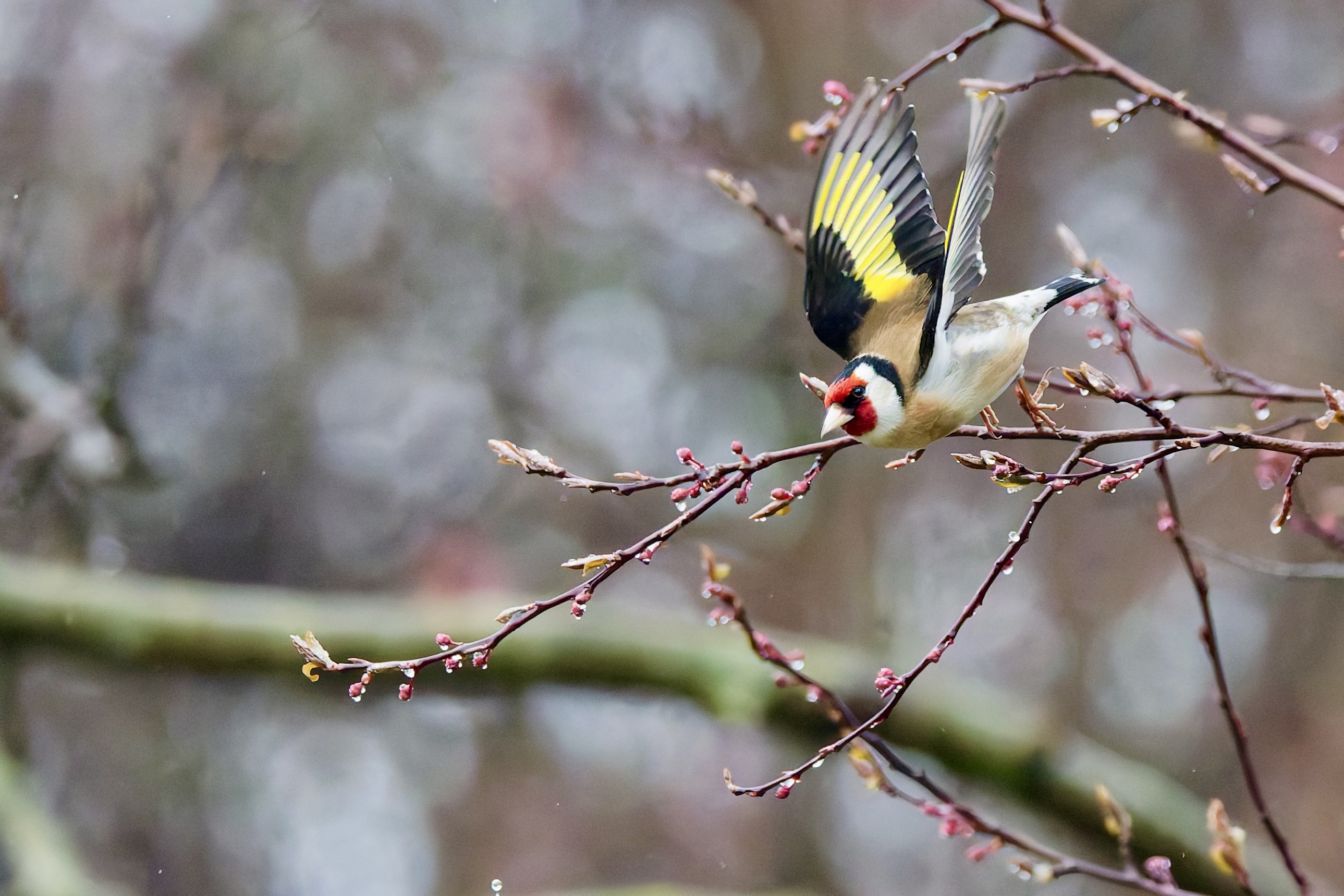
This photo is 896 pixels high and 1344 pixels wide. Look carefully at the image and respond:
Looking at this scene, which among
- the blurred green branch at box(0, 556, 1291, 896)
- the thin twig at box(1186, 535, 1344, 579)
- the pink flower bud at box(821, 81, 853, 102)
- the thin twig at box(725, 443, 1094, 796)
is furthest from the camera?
the blurred green branch at box(0, 556, 1291, 896)

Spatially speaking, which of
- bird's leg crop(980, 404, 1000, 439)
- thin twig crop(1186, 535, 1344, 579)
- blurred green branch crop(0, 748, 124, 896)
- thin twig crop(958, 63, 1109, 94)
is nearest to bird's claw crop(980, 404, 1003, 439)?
bird's leg crop(980, 404, 1000, 439)

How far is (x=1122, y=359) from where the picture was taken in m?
0.98

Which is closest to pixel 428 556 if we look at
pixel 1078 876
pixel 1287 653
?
pixel 1078 876

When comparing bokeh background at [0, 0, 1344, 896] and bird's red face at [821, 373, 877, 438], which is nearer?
bird's red face at [821, 373, 877, 438]

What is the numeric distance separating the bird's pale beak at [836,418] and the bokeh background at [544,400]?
0.67 meters

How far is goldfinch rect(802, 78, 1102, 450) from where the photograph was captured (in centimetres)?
28

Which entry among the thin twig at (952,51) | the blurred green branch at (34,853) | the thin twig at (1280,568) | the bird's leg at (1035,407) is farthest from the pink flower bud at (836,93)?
the blurred green branch at (34,853)

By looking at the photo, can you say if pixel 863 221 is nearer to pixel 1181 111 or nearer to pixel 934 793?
pixel 1181 111

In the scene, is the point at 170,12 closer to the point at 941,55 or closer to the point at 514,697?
the point at 514,697

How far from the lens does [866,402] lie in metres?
0.29

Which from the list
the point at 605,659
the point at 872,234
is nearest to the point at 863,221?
the point at 872,234

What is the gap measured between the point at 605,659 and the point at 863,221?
67 centimetres

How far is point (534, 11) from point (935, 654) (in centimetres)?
96

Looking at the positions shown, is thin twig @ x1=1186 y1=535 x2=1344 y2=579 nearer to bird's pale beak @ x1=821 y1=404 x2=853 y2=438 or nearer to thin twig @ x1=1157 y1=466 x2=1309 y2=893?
thin twig @ x1=1157 y1=466 x2=1309 y2=893
